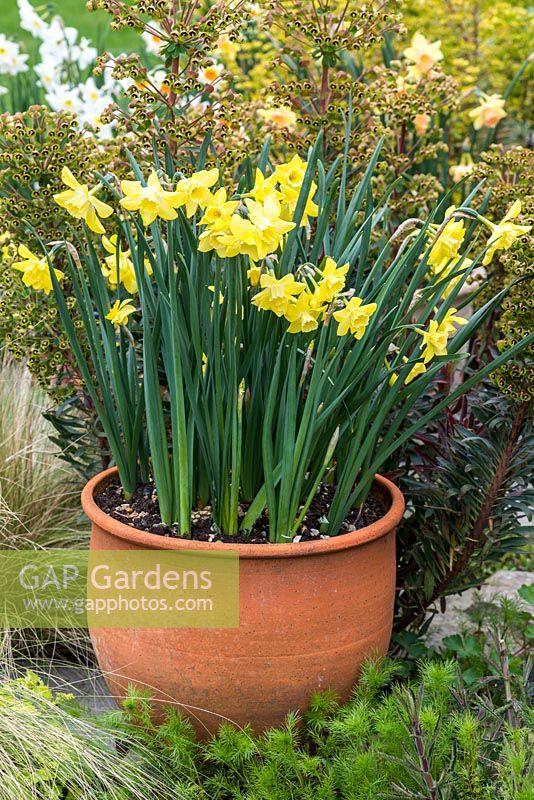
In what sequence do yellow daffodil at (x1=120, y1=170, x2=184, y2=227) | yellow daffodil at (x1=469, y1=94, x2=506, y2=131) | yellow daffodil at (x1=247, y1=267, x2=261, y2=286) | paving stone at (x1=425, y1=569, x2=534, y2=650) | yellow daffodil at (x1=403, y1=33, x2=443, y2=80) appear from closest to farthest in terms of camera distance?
1. yellow daffodil at (x1=120, y1=170, x2=184, y2=227)
2. yellow daffodil at (x1=247, y1=267, x2=261, y2=286)
3. paving stone at (x1=425, y1=569, x2=534, y2=650)
4. yellow daffodil at (x1=403, y1=33, x2=443, y2=80)
5. yellow daffodil at (x1=469, y1=94, x2=506, y2=131)

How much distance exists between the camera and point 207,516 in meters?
1.90

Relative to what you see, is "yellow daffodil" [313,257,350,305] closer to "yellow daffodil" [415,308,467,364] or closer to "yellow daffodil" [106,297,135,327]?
"yellow daffodil" [415,308,467,364]

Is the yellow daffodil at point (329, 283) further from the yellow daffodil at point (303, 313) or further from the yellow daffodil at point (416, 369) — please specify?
the yellow daffodil at point (416, 369)

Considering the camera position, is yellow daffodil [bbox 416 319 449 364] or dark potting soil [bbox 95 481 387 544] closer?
yellow daffodil [bbox 416 319 449 364]

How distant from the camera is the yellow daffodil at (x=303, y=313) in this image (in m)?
1.60

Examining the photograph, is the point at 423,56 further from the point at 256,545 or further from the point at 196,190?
the point at 256,545

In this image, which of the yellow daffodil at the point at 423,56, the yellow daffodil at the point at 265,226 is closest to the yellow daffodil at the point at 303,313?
the yellow daffodil at the point at 265,226

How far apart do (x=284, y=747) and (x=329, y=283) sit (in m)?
0.79

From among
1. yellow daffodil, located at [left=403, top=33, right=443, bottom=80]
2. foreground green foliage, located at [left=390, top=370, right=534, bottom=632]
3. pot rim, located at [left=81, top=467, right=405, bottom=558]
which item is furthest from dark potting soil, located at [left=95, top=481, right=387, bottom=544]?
yellow daffodil, located at [left=403, top=33, right=443, bottom=80]

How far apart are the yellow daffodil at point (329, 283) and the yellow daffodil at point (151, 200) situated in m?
0.26

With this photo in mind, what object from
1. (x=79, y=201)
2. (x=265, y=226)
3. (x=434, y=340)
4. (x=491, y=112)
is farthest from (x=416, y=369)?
(x=491, y=112)

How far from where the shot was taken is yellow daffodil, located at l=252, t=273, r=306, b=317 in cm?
153

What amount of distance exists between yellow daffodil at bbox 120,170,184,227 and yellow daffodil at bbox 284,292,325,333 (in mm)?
249

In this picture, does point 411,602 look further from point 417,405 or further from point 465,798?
point 465,798
